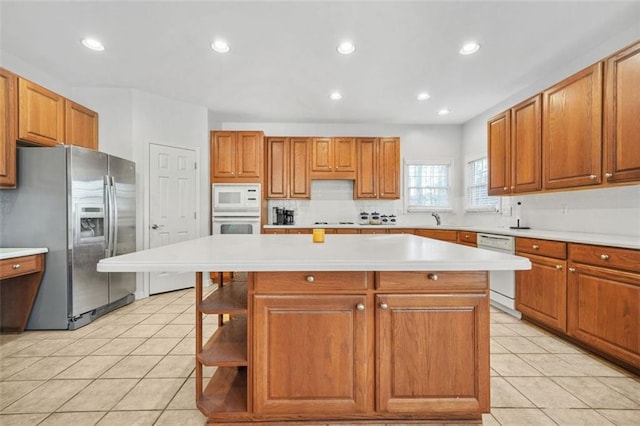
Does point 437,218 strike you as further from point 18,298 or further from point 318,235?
point 18,298

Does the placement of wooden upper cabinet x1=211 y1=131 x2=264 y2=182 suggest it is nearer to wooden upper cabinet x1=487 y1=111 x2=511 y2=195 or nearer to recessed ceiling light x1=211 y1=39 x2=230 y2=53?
recessed ceiling light x1=211 y1=39 x2=230 y2=53

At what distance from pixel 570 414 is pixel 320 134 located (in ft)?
15.1

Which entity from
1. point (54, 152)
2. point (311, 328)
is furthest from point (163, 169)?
point (311, 328)

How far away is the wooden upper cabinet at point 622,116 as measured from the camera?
2105mm

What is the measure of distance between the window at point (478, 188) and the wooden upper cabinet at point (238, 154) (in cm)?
357

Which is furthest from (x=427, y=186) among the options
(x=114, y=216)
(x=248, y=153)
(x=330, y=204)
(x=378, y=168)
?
(x=114, y=216)

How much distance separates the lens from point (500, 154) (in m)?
3.56

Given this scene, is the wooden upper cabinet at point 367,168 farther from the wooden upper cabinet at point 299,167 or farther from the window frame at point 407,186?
the wooden upper cabinet at point 299,167

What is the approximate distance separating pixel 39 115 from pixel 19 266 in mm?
1489

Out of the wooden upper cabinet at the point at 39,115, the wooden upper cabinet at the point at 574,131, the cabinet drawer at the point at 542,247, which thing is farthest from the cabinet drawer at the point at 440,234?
the wooden upper cabinet at the point at 39,115

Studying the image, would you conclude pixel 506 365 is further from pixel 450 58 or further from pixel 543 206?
pixel 450 58

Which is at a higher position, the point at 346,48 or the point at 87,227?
the point at 346,48

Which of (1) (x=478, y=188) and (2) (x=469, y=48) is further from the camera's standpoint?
(1) (x=478, y=188)

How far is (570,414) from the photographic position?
5.27 ft
